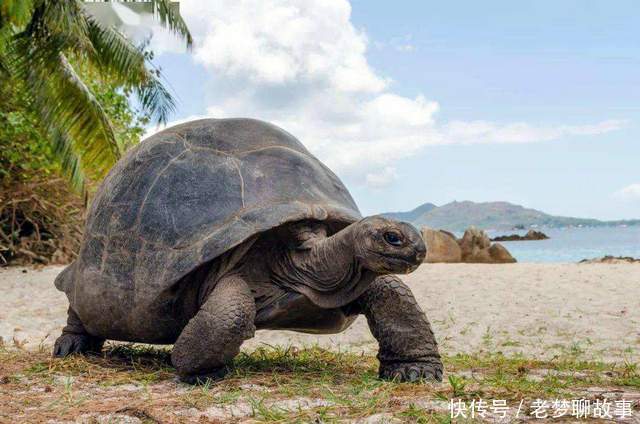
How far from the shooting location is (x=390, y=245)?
3.45m

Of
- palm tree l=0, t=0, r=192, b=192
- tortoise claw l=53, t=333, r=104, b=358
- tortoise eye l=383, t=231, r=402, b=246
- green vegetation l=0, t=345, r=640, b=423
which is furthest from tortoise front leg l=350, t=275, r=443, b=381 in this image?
palm tree l=0, t=0, r=192, b=192

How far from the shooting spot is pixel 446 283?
11117mm

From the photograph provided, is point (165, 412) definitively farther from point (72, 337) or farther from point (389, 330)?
point (72, 337)

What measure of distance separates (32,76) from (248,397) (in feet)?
38.1

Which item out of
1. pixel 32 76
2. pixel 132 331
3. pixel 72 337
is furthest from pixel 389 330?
pixel 32 76

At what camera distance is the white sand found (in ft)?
23.6

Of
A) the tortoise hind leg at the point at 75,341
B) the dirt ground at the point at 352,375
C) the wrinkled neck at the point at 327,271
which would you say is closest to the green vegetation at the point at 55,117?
the dirt ground at the point at 352,375

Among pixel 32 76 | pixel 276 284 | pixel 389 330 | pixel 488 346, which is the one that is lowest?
pixel 488 346

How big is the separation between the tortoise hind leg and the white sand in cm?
72

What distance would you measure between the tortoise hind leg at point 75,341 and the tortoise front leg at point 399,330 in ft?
7.17

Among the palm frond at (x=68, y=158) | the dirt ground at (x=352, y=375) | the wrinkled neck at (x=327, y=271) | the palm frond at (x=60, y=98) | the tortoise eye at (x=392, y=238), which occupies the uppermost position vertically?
the palm frond at (x=60, y=98)

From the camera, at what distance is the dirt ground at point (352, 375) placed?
125 inches

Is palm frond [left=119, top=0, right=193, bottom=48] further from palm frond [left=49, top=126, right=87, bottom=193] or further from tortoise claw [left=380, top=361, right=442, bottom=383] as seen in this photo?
tortoise claw [left=380, top=361, right=442, bottom=383]

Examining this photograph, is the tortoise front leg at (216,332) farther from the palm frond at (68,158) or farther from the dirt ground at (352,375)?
the palm frond at (68,158)
